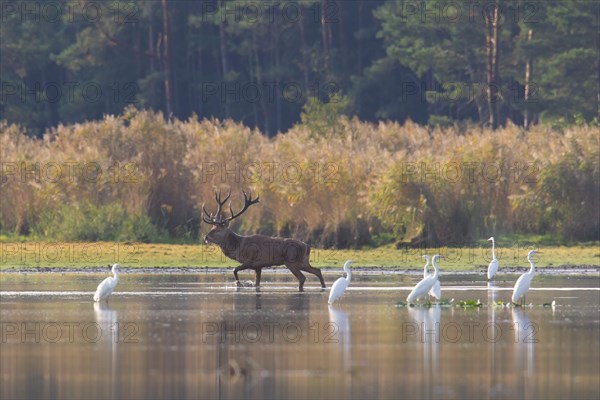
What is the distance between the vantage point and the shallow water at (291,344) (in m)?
14.5

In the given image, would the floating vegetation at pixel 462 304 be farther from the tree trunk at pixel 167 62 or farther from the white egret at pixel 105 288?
the tree trunk at pixel 167 62

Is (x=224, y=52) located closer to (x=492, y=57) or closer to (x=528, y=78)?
(x=492, y=57)

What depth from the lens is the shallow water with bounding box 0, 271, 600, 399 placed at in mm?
14453

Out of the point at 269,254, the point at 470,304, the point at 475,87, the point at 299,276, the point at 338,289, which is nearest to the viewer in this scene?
the point at 470,304

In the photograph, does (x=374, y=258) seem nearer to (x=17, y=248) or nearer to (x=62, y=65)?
(x=17, y=248)

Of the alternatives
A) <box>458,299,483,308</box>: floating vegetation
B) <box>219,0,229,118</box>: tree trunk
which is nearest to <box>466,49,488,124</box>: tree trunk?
<box>219,0,229,118</box>: tree trunk

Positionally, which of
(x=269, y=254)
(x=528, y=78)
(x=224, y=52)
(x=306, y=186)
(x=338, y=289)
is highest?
(x=224, y=52)

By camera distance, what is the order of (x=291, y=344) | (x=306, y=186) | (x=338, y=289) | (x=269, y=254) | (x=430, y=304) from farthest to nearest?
(x=306, y=186) → (x=269, y=254) → (x=430, y=304) → (x=338, y=289) → (x=291, y=344)

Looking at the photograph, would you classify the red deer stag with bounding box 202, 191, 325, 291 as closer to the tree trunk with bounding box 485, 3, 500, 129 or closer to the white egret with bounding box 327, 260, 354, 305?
the white egret with bounding box 327, 260, 354, 305

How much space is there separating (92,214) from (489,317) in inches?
717

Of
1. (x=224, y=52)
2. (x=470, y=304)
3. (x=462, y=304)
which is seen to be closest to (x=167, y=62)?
(x=224, y=52)

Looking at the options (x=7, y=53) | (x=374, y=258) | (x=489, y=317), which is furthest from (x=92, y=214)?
(x=7, y=53)

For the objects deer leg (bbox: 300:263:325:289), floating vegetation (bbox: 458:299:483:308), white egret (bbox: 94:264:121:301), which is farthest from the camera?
deer leg (bbox: 300:263:325:289)

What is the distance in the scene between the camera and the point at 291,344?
58.2ft
